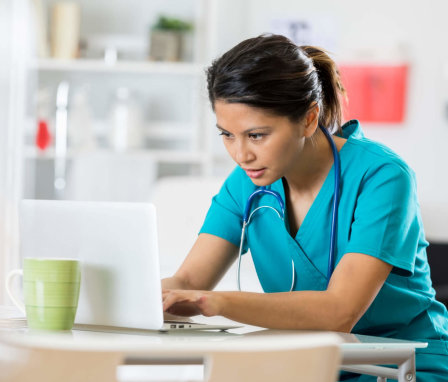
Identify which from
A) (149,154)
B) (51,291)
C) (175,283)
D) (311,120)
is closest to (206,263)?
(175,283)

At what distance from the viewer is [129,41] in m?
3.78

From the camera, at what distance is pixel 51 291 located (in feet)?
3.69

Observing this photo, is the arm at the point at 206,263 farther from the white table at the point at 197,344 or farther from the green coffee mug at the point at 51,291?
the green coffee mug at the point at 51,291

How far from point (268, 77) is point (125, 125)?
7.88 feet

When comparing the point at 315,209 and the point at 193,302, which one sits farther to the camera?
the point at 315,209

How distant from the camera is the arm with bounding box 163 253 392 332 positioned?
46.8 inches

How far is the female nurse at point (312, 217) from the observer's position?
128 cm

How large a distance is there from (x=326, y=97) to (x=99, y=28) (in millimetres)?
2512

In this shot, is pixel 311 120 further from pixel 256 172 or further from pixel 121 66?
Answer: pixel 121 66

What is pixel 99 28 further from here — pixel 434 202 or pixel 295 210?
pixel 295 210

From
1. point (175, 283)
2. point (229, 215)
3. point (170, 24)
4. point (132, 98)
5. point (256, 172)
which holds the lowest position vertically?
point (175, 283)

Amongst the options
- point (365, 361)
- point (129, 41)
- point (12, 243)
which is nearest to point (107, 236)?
point (365, 361)

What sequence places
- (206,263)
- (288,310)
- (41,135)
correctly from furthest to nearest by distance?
(41,135)
(206,263)
(288,310)

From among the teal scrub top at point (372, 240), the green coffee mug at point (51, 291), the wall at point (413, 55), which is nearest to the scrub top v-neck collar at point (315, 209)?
the teal scrub top at point (372, 240)
